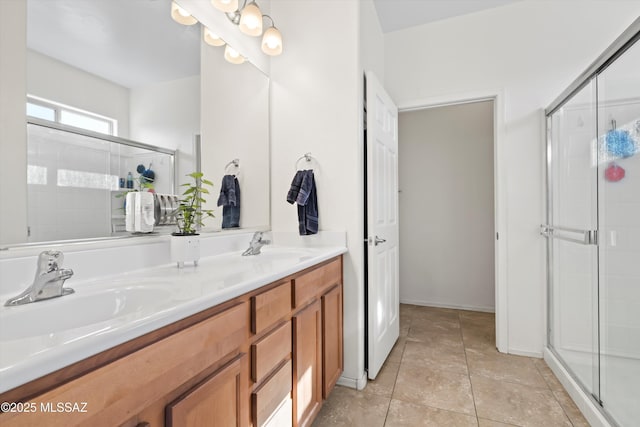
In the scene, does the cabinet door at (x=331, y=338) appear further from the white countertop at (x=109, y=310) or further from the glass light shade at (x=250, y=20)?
the glass light shade at (x=250, y=20)

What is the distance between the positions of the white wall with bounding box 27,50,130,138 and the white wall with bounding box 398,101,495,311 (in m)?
2.91

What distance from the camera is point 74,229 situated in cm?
106

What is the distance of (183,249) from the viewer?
124cm

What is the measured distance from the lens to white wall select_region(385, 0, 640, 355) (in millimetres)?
2268

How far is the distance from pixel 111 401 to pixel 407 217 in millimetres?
3410

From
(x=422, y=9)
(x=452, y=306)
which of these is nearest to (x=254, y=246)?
(x=422, y=9)

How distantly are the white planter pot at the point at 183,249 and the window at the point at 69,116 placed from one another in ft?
1.52

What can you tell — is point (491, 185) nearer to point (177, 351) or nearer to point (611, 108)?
point (611, 108)

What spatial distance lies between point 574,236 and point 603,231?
1.02 feet

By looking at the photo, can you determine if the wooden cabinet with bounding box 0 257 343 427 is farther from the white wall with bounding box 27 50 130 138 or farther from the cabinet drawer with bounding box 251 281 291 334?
the white wall with bounding box 27 50 130 138

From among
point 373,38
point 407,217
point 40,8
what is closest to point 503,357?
point 407,217

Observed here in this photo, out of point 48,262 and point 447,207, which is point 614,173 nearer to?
point 447,207

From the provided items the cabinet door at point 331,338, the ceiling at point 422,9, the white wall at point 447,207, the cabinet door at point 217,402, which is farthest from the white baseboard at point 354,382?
the ceiling at point 422,9

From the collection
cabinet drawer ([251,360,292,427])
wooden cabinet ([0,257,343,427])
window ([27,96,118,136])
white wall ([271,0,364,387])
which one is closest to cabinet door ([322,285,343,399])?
wooden cabinet ([0,257,343,427])
